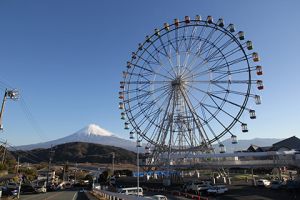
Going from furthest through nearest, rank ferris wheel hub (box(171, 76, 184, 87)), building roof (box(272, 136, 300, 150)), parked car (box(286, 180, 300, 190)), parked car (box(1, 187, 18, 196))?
building roof (box(272, 136, 300, 150)) → ferris wheel hub (box(171, 76, 184, 87)) → parked car (box(1, 187, 18, 196)) → parked car (box(286, 180, 300, 190))

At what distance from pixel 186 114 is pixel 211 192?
51.2 feet

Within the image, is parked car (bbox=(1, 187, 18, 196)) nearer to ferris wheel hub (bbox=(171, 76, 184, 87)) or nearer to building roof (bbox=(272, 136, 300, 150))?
ferris wheel hub (bbox=(171, 76, 184, 87))

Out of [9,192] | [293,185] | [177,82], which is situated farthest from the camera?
[177,82]

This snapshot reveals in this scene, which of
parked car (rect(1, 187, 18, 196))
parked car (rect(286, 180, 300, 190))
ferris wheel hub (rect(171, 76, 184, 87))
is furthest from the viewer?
ferris wheel hub (rect(171, 76, 184, 87))

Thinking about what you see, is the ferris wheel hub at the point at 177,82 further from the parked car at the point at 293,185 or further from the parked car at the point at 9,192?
the parked car at the point at 9,192

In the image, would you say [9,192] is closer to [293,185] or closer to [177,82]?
[177,82]

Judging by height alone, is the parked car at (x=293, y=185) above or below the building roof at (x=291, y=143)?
below

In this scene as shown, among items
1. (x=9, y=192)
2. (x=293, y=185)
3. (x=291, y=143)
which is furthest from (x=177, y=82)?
(x=291, y=143)

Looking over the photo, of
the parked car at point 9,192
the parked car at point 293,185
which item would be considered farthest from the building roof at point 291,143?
the parked car at point 9,192

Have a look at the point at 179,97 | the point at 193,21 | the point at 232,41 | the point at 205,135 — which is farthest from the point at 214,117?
the point at 193,21

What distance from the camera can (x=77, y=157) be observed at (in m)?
194

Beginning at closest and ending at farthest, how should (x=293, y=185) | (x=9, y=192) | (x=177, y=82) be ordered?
1. (x=293, y=185)
2. (x=9, y=192)
3. (x=177, y=82)

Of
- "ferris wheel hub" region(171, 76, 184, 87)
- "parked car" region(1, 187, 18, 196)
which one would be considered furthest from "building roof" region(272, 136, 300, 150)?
"parked car" region(1, 187, 18, 196)

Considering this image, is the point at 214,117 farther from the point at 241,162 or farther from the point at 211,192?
the point at 211,192
